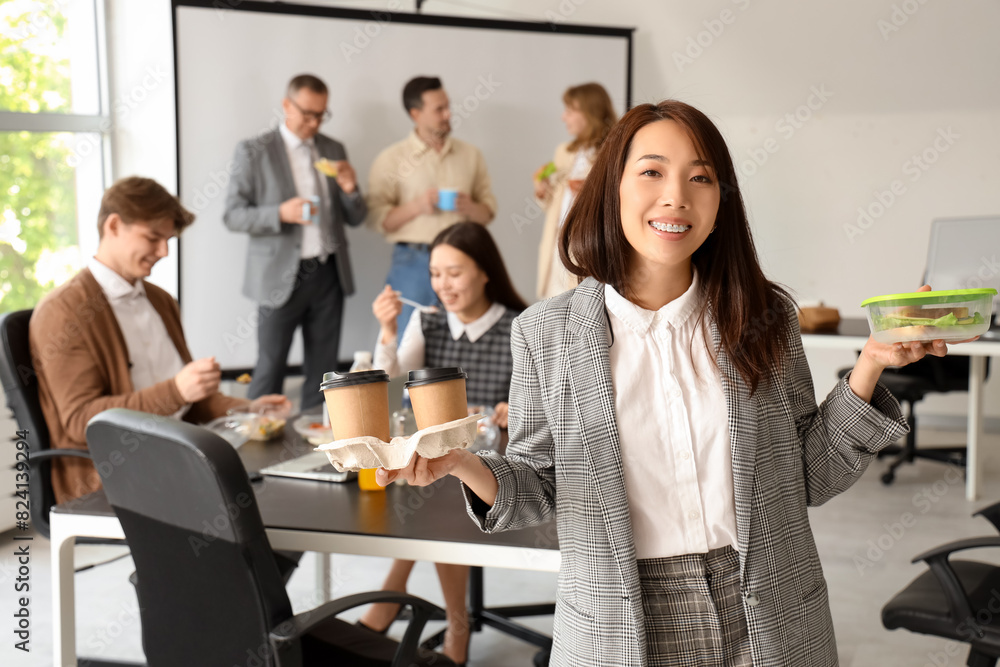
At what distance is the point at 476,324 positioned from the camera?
2900mm

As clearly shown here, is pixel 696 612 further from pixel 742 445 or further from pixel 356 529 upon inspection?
pixel 356 529

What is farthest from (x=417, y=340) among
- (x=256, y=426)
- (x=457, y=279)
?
(x=256, y=426)

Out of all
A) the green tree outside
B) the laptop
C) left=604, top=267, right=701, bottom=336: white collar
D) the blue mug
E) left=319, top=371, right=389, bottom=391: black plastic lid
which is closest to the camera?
left=319, top=371, right=389, bottom=391: black plastic lid

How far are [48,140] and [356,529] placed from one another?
11.2 ft

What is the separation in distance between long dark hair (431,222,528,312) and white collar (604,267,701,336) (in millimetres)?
1571

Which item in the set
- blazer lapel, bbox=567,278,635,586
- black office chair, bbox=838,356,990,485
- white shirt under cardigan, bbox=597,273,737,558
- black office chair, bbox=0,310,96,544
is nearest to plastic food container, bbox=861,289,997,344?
white shirt under cardigan, bbox=597,273,737,558

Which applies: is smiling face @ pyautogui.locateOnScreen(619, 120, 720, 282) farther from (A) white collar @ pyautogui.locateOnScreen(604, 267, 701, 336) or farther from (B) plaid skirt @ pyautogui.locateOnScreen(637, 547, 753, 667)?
(B) plaid skirt @ pyautogui.locateOnScreen(637, 547, 753, 667)

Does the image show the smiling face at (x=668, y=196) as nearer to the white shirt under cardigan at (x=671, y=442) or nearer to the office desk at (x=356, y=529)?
the white shirt under cardigan at (x=671, y=442)

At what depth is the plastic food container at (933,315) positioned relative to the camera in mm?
1132

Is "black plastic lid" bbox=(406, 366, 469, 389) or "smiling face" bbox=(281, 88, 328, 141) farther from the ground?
"smiling face" bbox=(281, 88, 328, 141)

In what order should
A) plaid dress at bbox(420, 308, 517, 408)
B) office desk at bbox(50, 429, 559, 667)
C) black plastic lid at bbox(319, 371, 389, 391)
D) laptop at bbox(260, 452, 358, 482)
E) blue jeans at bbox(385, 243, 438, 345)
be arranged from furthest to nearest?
1. blue jeans at bbox(385, 243, 438, 345)
2. plaid dress at bbox(420, 308, 517, 408)
3. laptop at bbox(260, 452, 358, 482)
4. office desk at bbox(50, 429, 559, 667)
5. black plastic lid at bbox(319, 371, 389, 391)

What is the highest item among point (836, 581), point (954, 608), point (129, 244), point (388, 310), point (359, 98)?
point (359, 98)

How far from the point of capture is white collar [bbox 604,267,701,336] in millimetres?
1278

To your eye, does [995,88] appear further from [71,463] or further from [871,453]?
[71,463]
